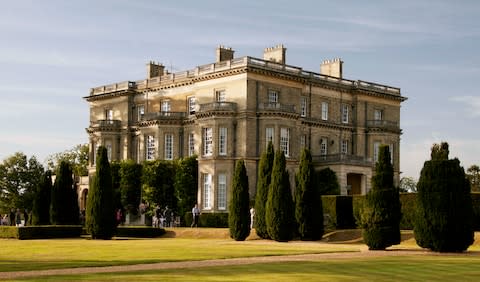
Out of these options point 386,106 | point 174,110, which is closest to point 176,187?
point 174,110

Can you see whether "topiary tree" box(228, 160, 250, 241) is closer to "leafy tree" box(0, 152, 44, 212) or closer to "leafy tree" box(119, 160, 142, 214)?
"leafy tree" box(119, 160, 142, 214)

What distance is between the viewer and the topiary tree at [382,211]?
3303cm

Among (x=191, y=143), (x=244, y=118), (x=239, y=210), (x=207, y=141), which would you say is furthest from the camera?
(x=191, y=143)

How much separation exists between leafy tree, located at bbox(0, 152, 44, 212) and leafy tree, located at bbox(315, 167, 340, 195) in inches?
1712

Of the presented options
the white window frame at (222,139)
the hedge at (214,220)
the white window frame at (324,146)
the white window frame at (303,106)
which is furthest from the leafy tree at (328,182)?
the hedge at (214,220)

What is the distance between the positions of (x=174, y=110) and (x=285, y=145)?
465 inches

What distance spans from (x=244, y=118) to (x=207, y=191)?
6454 millimetres

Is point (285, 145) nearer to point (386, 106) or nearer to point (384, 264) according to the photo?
point (386, 106)

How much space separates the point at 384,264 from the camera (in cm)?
2316

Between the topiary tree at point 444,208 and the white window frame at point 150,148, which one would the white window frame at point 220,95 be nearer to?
the white window frame at point 150,148

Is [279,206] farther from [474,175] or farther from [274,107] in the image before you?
[474,175]

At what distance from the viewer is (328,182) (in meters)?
62.1

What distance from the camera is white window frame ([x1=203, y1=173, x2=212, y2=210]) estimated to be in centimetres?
6047

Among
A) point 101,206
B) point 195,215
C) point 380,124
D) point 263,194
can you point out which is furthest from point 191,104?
point 263,194
